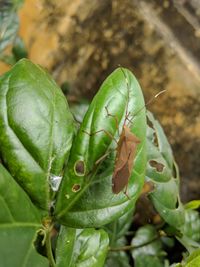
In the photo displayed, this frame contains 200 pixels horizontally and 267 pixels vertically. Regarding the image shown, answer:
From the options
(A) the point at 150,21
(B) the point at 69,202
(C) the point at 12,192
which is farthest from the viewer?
(A) the point at 150,21

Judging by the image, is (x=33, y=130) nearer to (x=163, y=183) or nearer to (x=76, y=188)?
(x=76, y=188)

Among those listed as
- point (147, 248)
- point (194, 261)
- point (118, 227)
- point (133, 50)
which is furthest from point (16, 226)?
point (133, 50)

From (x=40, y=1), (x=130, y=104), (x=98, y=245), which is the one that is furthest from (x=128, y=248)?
(x=40, y=1)

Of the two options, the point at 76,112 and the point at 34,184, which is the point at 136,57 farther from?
the point at 34,184

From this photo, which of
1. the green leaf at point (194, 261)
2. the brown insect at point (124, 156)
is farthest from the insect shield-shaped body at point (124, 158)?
the green leaf at point (194, 261)

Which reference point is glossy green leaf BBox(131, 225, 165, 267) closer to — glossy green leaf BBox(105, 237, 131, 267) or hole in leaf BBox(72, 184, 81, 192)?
glossy green leaf BBox(105, 237, 131, 267)

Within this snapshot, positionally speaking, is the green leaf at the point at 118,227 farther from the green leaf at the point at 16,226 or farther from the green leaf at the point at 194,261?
the green leaf at the point at 16,226
